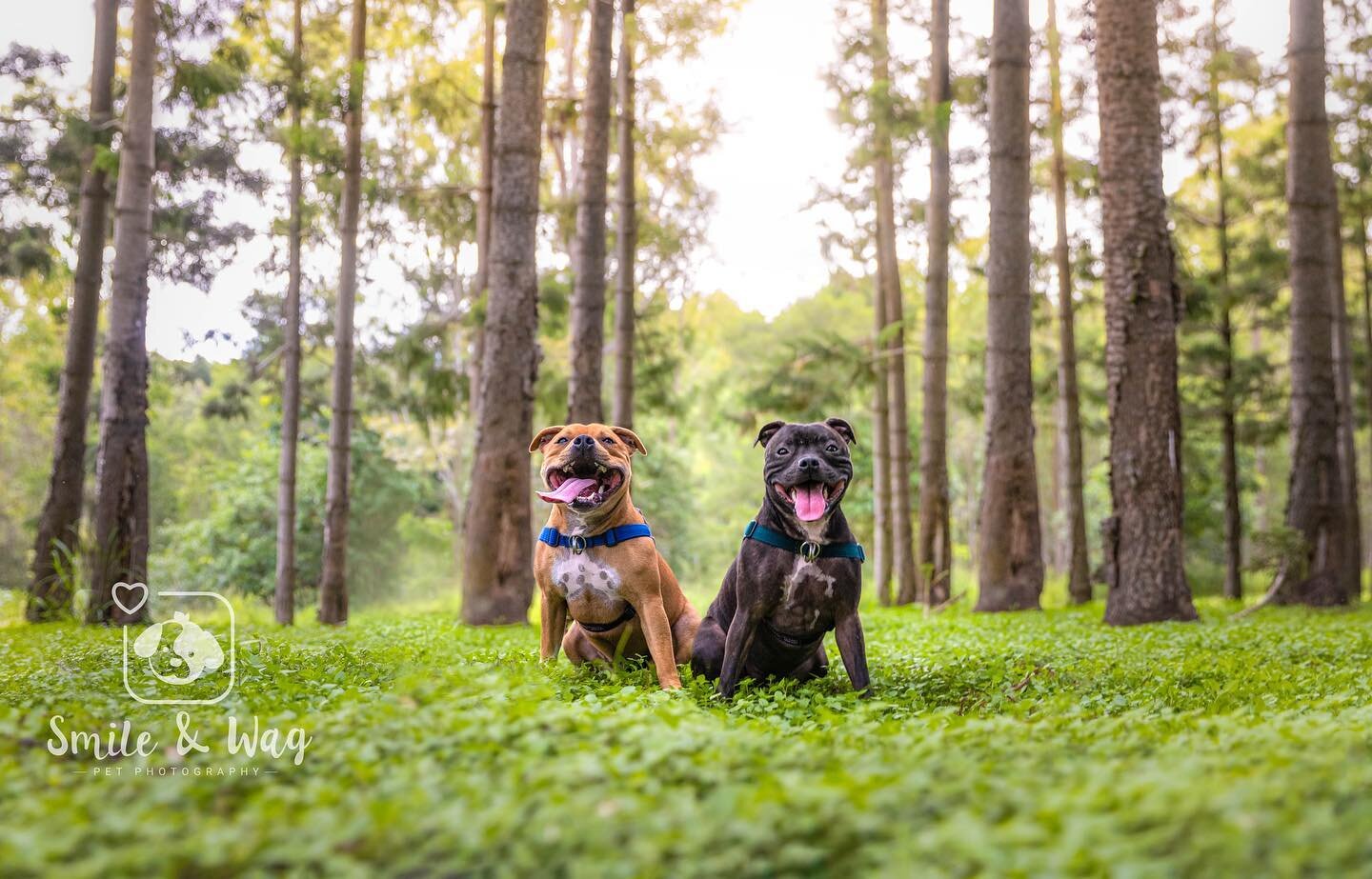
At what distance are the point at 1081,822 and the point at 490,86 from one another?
18902 millimetres

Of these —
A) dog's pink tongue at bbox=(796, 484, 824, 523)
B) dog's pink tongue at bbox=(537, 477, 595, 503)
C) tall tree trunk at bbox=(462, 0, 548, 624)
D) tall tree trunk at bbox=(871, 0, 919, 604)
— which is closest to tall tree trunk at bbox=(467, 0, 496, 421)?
tall tree trunk at bbox=(462, 0, 548, 624)

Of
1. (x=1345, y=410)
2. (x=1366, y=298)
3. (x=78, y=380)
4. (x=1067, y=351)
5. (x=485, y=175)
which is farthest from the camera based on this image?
(x=1366, y=298)

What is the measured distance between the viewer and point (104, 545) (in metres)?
12.8

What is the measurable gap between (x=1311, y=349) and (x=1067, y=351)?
459cm

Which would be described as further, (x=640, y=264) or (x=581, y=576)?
(x=640, y=264)

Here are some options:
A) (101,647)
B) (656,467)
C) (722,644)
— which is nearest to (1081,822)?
(722,644)

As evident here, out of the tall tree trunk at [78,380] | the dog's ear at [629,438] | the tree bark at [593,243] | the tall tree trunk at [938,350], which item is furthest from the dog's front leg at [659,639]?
the tall tree trunk at [938,350]

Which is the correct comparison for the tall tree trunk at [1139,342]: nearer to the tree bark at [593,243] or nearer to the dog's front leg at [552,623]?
the tree bark at [593,243]

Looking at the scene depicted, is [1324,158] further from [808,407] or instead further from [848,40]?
[808,407]

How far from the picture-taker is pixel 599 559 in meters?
6.96

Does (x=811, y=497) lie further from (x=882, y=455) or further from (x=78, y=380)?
(x=882, y=455)

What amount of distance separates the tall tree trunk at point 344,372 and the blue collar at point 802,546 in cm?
1105

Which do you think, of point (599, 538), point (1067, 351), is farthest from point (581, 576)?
point (1067, 351)

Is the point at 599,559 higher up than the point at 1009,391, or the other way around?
the point at 1009,391
